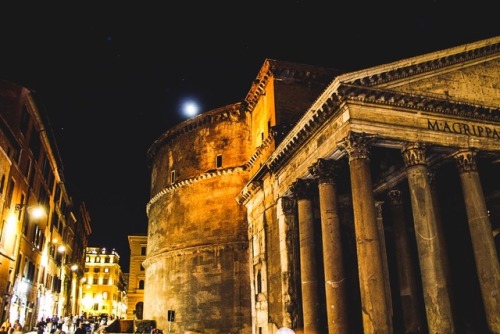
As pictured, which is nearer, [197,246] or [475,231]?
[475,231]

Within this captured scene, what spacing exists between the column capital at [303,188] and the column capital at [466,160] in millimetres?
4536

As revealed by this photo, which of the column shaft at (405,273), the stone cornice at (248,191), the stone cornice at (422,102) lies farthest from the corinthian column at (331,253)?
the stone cornice at (248,191)

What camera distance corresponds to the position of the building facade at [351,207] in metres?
10.7

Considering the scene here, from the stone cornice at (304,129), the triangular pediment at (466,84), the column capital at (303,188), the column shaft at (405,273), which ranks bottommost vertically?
the column shaft at (405,273)

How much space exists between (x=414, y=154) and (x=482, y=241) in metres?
2.86

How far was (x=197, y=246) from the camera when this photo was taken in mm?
21250

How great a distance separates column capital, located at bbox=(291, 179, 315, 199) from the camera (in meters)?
13.8

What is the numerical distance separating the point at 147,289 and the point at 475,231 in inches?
782

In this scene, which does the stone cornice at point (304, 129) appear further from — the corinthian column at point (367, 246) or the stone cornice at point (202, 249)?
the stone cornice at point (202, 249)

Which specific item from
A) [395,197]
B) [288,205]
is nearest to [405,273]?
[395,197]

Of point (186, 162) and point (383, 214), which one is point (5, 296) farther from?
point (383, 214)

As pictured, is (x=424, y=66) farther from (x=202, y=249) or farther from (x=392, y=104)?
(x=202, y=249)

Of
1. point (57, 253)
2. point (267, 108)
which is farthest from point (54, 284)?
point (267, 108)

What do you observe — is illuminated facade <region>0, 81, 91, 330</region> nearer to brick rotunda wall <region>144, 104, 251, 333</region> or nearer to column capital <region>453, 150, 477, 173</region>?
brick rotunda wall <region>144, 104, 251, 333</region>
